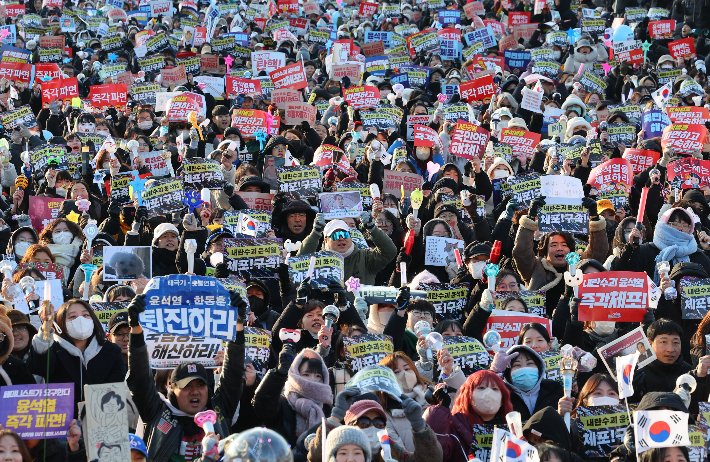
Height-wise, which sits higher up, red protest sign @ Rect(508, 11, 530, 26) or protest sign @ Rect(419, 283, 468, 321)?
red protest sign @ Rect(508, 11, 530, 26)

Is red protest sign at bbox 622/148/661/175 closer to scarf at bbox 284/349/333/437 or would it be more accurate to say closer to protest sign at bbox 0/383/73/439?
scarf at bbox 284/349/333/437

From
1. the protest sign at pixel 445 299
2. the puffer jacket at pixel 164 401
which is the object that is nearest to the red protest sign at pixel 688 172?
the protest sign at pixel 445 299

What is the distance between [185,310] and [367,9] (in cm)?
1711

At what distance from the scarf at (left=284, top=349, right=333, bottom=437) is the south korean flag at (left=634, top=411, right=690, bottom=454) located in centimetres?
174

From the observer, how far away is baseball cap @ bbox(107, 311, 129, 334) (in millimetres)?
7004

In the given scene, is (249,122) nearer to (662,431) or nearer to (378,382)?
(378,382)

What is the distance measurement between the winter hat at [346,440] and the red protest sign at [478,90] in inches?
451

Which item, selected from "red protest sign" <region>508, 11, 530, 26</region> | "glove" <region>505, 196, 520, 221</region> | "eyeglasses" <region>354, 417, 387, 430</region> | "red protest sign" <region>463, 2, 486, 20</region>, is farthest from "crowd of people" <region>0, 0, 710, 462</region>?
"red protest sign" <region>463, 2, 486, 20</region>

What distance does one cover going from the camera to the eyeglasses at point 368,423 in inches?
217

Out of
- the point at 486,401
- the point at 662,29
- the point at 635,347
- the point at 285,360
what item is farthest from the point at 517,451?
the point at 662,29

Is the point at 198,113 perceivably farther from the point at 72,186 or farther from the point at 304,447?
the point at 304,447

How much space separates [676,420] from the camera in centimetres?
548

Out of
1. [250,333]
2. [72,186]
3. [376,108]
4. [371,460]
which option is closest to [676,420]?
[371,460]

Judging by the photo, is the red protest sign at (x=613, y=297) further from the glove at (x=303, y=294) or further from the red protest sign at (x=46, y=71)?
the red protest sign at (x=46, y=71)
